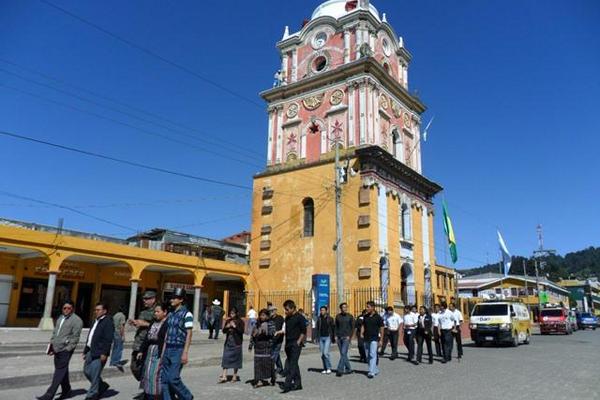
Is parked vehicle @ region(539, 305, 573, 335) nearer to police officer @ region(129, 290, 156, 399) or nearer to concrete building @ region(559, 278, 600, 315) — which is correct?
police officer @ region(129, 290, 156, 399)

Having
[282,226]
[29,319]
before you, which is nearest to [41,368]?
[29,319]

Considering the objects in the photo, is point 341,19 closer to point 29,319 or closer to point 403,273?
point 403,273

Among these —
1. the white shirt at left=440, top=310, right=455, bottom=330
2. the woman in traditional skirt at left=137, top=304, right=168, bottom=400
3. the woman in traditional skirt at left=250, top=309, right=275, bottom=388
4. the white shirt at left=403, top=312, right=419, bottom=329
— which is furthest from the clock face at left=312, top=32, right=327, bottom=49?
the woman in traditional skirt at left=137, top=304, right=168, bottom=400

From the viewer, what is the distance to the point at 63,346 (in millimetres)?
7988

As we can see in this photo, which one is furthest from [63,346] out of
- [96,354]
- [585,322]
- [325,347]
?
[585,322]

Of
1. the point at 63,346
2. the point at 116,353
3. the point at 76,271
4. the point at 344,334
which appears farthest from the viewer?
Answer: the point at 76,271

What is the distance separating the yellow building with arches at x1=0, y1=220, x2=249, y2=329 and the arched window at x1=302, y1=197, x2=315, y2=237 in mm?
4983

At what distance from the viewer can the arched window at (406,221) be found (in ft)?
95.8

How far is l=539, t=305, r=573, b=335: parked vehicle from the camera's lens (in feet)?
115

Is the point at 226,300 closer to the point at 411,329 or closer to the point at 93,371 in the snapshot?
the point at 411,329

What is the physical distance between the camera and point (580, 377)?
36.2 ft

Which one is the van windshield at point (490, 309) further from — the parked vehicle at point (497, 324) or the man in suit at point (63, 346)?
the man in suit at point (63, 346)

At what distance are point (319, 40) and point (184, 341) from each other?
1116 inches

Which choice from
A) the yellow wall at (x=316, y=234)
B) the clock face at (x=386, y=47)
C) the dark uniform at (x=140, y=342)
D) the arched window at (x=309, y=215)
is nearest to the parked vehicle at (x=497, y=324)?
the yellow wall at (x=316, y=234)
